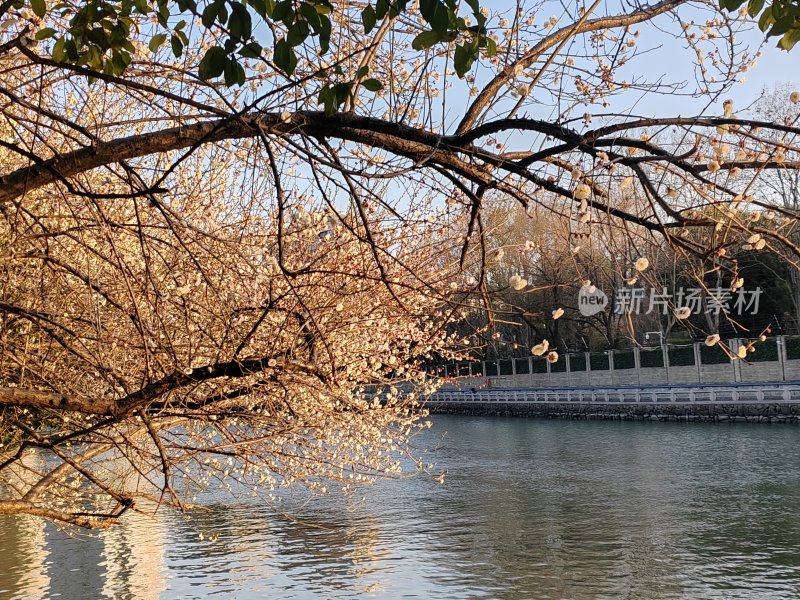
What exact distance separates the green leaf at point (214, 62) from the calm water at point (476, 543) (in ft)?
23.6

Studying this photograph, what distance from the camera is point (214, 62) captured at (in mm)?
3000

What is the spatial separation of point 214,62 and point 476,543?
12737 millimetres

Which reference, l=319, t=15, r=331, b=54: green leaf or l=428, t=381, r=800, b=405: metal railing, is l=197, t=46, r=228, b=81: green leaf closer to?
l=319, t=15, r=331, b=54: green leaf

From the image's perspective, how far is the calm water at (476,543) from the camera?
1215 centimetres

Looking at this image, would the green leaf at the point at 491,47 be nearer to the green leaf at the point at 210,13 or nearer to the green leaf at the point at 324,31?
the green leaf at the point at 324,31

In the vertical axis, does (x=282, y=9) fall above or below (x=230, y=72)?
above

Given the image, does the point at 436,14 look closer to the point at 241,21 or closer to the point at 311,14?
the point at 311,14

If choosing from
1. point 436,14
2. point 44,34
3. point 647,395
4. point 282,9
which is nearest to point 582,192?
point 436,14

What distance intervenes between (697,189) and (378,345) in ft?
26.6

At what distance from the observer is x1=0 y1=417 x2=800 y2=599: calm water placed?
39.9 ft

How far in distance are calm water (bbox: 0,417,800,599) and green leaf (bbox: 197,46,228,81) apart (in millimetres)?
7192

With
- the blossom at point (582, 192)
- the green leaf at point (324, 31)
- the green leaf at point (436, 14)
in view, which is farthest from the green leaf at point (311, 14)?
the blossom at point (582, 192)

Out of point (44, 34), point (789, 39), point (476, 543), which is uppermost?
point (44, 34)

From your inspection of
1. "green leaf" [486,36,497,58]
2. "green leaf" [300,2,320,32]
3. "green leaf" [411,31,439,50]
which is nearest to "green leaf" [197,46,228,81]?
"green leaf" [300,2,320,32]
